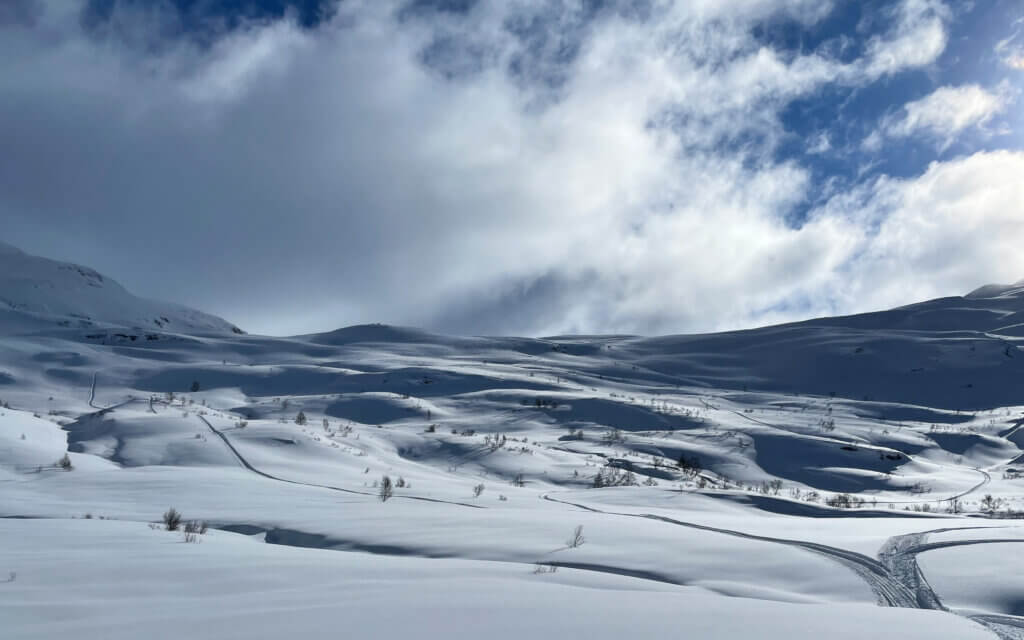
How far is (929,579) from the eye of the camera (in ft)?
16.5

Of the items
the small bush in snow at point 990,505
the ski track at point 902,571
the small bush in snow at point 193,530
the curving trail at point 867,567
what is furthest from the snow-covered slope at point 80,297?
the ski track at point 902,571

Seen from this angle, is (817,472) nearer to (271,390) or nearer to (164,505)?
(164,505)

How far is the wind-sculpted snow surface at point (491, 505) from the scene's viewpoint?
3795 mm

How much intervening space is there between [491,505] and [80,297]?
3738 inches

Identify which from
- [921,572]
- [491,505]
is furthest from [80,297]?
[921,572]

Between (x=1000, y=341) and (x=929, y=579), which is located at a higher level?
(x=1000, y=341)

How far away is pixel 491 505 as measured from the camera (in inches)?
367

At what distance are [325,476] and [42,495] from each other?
425 cm

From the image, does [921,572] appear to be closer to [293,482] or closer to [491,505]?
[491,505]

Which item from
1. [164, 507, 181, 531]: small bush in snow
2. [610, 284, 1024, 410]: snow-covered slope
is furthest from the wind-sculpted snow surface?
[610, 284, 1024, 410]: snow-covered slope

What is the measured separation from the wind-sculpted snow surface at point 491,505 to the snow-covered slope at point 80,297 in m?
46.1

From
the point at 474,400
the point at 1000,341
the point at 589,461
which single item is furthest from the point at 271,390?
the point at 1000,341

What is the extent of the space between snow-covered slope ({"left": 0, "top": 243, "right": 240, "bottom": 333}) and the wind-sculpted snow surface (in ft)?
151

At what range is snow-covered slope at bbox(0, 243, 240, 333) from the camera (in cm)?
7950
